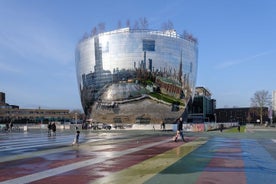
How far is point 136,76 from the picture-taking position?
99.6m

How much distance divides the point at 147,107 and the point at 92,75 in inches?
725

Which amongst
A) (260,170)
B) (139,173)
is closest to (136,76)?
(260,170)

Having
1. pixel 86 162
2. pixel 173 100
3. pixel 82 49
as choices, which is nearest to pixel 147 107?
pixel 173 100

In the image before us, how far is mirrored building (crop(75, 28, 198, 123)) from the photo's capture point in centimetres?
10038

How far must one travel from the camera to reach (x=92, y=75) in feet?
351

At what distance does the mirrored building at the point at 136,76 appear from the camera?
100 metres

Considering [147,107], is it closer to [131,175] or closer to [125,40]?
[125,40]

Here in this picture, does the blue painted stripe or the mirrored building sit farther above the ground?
the mirrored building

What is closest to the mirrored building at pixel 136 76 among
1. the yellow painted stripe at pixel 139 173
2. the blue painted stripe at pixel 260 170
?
the blue painted stripe at pixel 260 170

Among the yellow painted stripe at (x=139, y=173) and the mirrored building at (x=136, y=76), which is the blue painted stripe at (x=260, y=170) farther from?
the mirrored building at (x=136, y=76)

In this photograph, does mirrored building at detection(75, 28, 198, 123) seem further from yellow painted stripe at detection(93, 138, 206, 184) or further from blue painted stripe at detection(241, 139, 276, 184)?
yellow painted stripe at detection(93, 138, 206, 184)

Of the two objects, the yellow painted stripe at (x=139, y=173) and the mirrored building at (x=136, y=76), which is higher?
the mirrored building at (x=136, y=76)

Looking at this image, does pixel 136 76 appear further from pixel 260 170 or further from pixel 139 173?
pixel 139 173

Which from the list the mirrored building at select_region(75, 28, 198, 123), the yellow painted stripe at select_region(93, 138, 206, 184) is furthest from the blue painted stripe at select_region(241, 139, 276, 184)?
the mirrored building at select_region(75, 28, 198, 123)
